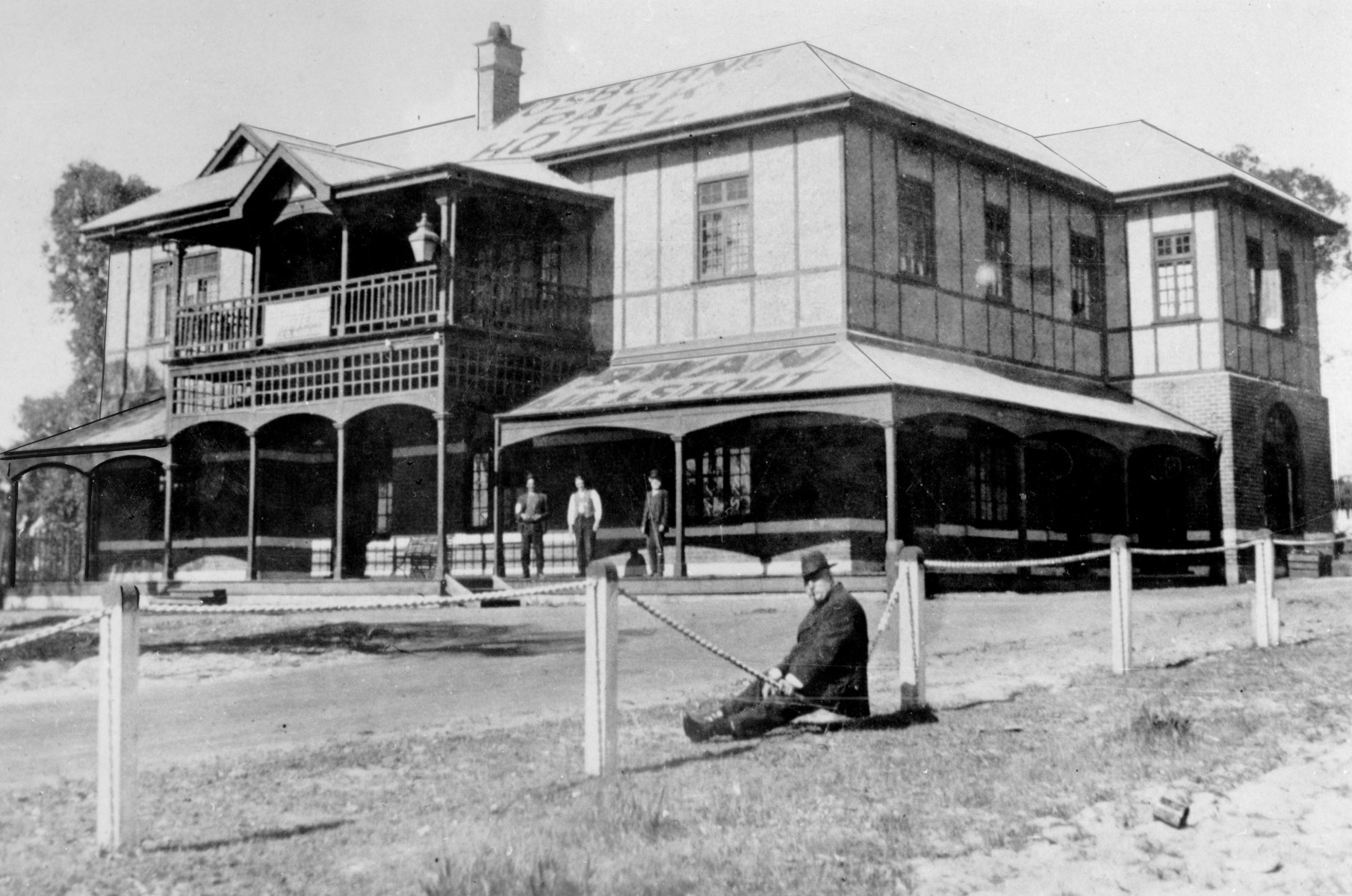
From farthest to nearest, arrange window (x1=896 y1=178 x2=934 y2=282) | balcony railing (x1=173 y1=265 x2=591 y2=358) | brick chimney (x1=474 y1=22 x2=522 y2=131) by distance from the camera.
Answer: brick chimney (x1=474 y1=22 x2=522 y2=131)
window (x1=896 y1=178 x2=934 y2=282)
balcony railing (x1=173 y1=265 x2=591 y2=358)

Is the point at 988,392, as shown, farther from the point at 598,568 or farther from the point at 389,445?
the point at 598,568

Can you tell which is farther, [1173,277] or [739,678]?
[1173,277]

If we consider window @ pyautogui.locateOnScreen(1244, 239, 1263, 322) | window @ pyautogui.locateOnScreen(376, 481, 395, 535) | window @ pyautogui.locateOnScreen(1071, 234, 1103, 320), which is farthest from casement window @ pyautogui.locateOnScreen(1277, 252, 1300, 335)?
window @ pyautogui.locateOnScreen(376, 481, 395, 535)

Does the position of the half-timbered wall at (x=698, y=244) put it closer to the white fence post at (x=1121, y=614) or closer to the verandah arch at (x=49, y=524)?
the white fence post at (x=1121, y=614)

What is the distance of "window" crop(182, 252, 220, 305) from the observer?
29156mm

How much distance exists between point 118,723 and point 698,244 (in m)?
17.5

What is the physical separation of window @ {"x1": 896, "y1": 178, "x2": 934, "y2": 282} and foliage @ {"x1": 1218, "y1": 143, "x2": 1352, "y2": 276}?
19777 millimetres

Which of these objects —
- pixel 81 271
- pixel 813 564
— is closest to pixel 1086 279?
pixel 813 564

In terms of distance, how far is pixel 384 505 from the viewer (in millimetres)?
26625

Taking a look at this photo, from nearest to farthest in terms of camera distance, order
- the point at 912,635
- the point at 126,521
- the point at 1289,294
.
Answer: the point at 912,635, the point at 1289,294, the point at 126,521

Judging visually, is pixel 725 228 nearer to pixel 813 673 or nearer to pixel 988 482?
pixel 988 482

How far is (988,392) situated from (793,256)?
142 inches

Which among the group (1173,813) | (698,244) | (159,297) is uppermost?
(159,297)

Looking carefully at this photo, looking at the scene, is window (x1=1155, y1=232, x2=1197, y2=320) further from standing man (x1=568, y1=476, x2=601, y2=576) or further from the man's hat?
the man's hat
